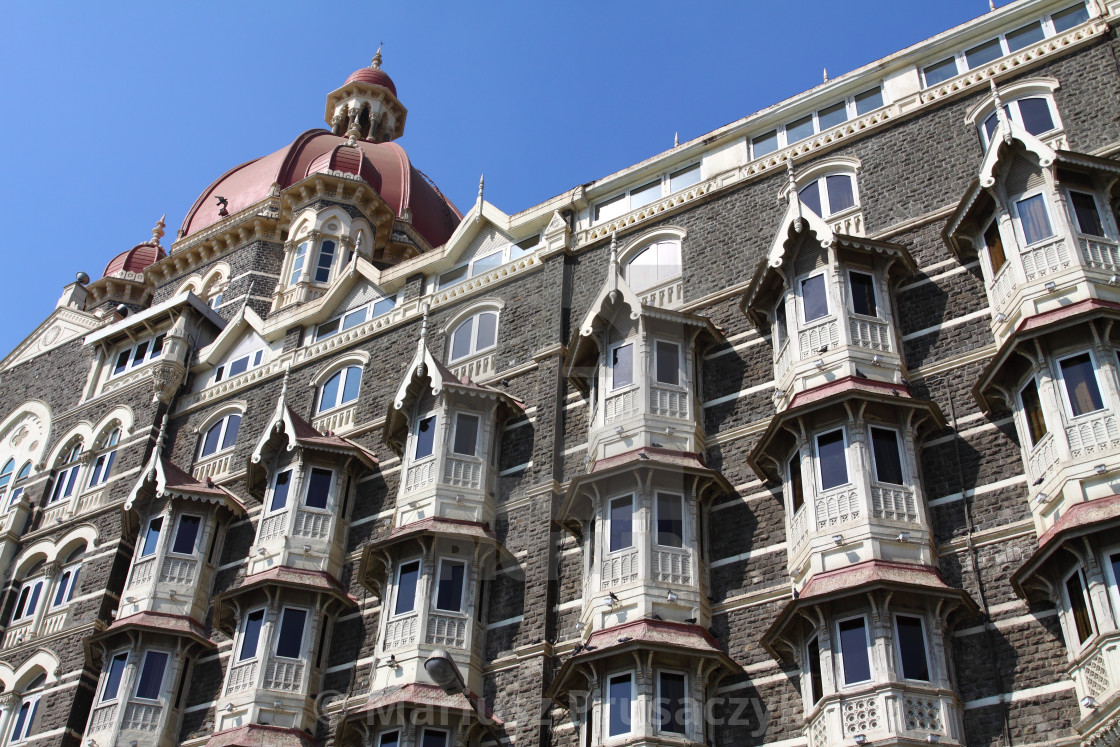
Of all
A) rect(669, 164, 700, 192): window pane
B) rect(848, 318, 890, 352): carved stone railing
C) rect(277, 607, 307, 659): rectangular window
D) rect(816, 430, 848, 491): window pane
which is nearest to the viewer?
rect(816, 430, 848, 491): window pane

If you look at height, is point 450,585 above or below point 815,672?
above

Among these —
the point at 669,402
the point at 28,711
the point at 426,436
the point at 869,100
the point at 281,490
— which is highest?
the point at 869,100

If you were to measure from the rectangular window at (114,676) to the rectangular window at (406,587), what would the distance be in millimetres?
6372

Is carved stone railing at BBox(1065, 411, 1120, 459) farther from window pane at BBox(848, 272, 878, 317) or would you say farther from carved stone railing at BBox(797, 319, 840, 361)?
window pane at BBox(848, 272, 878, 317)

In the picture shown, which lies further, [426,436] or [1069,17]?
[426,436]

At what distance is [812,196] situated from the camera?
914 inches

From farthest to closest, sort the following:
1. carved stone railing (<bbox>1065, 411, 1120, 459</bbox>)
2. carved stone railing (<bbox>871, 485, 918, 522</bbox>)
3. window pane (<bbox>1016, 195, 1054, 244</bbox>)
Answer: window pane (<bbox>1016, 195, 1054, 244</bbox>) < carved stone railing (<bbox>871, 485, 918, 522</bbox>) < carved stone railing (<bbox>1065, 411, 1120, 459</bbox>)

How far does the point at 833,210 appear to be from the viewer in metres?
22.6

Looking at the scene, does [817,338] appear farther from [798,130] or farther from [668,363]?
[798,130]

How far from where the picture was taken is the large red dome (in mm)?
40438

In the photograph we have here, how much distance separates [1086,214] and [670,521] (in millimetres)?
7863

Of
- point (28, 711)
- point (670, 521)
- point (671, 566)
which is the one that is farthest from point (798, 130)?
point (28, 711)

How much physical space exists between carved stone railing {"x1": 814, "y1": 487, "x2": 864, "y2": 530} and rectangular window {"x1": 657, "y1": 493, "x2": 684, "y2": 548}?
2488 millimetres

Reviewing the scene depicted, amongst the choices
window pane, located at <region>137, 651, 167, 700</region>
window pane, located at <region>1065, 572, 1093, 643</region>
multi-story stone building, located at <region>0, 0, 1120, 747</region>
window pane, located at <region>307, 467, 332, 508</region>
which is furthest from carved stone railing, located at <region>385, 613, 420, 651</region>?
window pane, located at <region>1065, 572, 1093, 643</region>
